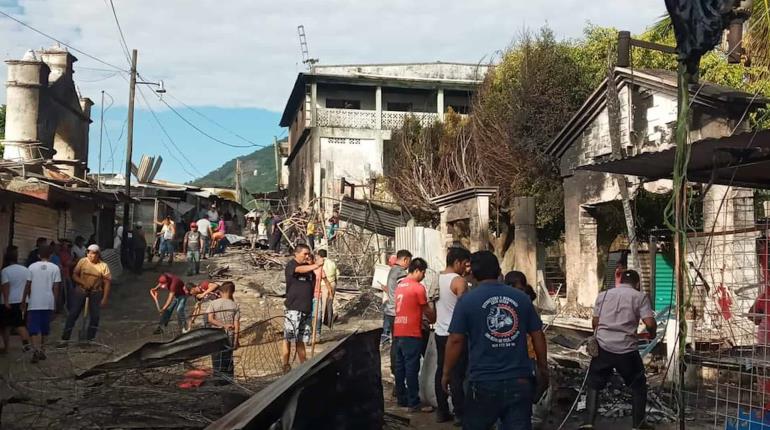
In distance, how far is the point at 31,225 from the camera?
17.2 meters

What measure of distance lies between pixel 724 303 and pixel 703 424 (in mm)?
1235

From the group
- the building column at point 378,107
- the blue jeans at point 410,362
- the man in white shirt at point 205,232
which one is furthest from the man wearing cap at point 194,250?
the blue jeans at point 410,362

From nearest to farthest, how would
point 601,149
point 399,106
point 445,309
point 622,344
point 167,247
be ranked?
point 622,344, point 445,309, point 601,149, point 167,247, point 399,106

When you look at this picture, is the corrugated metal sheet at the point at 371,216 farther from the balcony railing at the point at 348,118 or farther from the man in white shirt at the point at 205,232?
the balcony railing at the point at 348,118

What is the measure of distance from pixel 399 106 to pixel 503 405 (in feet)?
104

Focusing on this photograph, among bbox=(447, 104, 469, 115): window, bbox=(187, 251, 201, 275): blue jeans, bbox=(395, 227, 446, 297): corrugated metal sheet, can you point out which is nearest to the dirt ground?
bbox=(187, 251, 201, 275): blue jeans

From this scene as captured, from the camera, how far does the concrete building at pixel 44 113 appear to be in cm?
1923

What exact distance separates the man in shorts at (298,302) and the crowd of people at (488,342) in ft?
3.58

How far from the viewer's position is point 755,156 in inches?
202

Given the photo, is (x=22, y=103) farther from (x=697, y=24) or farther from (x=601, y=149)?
(x=697, y=24)

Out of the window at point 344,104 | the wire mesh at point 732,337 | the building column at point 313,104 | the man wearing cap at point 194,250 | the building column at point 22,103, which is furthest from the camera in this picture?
the window at point 344,104

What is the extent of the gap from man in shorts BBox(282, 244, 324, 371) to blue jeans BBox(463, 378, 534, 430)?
4724 mm

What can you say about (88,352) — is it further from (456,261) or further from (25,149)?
(25,149)

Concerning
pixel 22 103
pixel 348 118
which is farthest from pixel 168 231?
pixel 348 118
